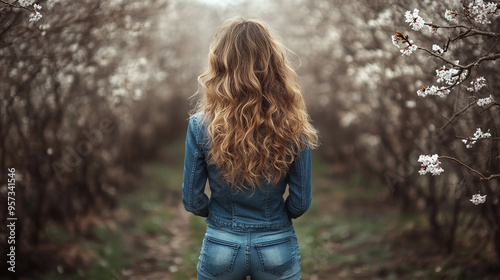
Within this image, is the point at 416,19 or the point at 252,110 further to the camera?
the point at 416,19

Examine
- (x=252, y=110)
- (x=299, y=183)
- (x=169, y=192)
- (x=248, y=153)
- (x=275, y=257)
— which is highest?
(x=169, y=192)

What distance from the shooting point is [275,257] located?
2.20m

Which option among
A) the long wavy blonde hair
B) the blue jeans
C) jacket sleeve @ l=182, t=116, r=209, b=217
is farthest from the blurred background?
the blue jeans

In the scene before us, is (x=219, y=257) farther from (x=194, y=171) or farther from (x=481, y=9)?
(x=481, y=9)

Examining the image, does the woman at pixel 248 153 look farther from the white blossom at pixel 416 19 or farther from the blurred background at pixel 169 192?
the white blossom at pixel 416 19

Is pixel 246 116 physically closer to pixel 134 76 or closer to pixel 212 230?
pixel 212 230

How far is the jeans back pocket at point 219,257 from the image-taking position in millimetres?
2174

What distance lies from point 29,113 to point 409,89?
3.61 m

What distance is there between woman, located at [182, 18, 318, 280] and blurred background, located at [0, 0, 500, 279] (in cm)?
39

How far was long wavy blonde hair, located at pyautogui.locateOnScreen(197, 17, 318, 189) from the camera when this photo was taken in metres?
2.13

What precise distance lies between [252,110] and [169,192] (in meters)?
6.04

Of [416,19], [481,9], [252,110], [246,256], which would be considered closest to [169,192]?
[246,256]

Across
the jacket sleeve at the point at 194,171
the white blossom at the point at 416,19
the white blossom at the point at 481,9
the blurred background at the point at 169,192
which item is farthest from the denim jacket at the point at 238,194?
the white blossom at the point at 481,9

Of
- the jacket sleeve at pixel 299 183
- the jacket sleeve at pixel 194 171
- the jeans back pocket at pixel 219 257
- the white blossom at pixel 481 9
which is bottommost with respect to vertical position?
the jeans back pocket at pixel 219 257
